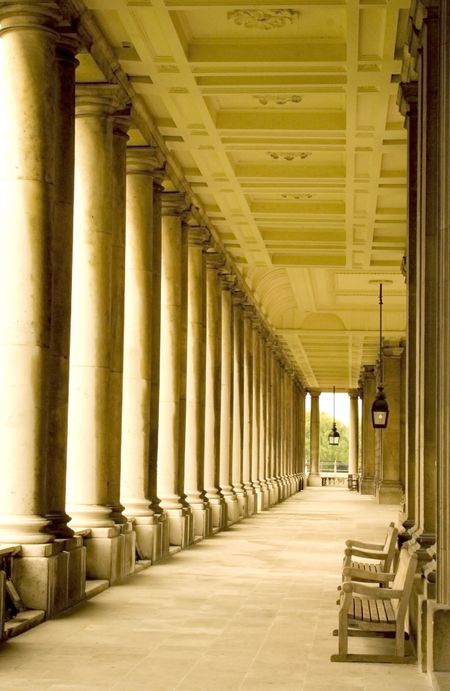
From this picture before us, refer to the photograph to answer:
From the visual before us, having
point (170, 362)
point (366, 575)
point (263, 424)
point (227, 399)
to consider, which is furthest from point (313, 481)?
point (366, 575)

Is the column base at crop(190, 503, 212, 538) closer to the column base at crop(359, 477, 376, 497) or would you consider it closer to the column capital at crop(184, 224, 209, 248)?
the column capital at crop(184, 224, 209, 248)

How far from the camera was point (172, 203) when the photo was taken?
104ft

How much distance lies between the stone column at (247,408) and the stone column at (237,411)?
2.54ft

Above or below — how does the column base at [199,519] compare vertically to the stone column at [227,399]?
below

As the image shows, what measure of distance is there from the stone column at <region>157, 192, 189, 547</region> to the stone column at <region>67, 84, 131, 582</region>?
850 cm

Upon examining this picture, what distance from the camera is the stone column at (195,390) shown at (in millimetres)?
35031

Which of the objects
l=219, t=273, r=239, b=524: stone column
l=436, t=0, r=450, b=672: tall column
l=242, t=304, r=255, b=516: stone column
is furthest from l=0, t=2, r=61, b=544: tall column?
l=242, t=304, r=255, b=516: stone column

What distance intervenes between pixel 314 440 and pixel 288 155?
81179 mm

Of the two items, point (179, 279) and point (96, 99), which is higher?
point (96, 99)

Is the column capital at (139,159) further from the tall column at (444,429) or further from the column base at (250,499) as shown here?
the column base at (250,499)

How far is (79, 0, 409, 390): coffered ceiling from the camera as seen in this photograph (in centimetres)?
2195

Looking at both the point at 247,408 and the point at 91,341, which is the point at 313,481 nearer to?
the point at 247,408

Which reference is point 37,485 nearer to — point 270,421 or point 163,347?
point 163,347

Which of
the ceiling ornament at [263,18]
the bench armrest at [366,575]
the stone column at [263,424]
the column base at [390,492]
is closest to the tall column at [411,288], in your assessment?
the ceiling ornament at [263,18]
